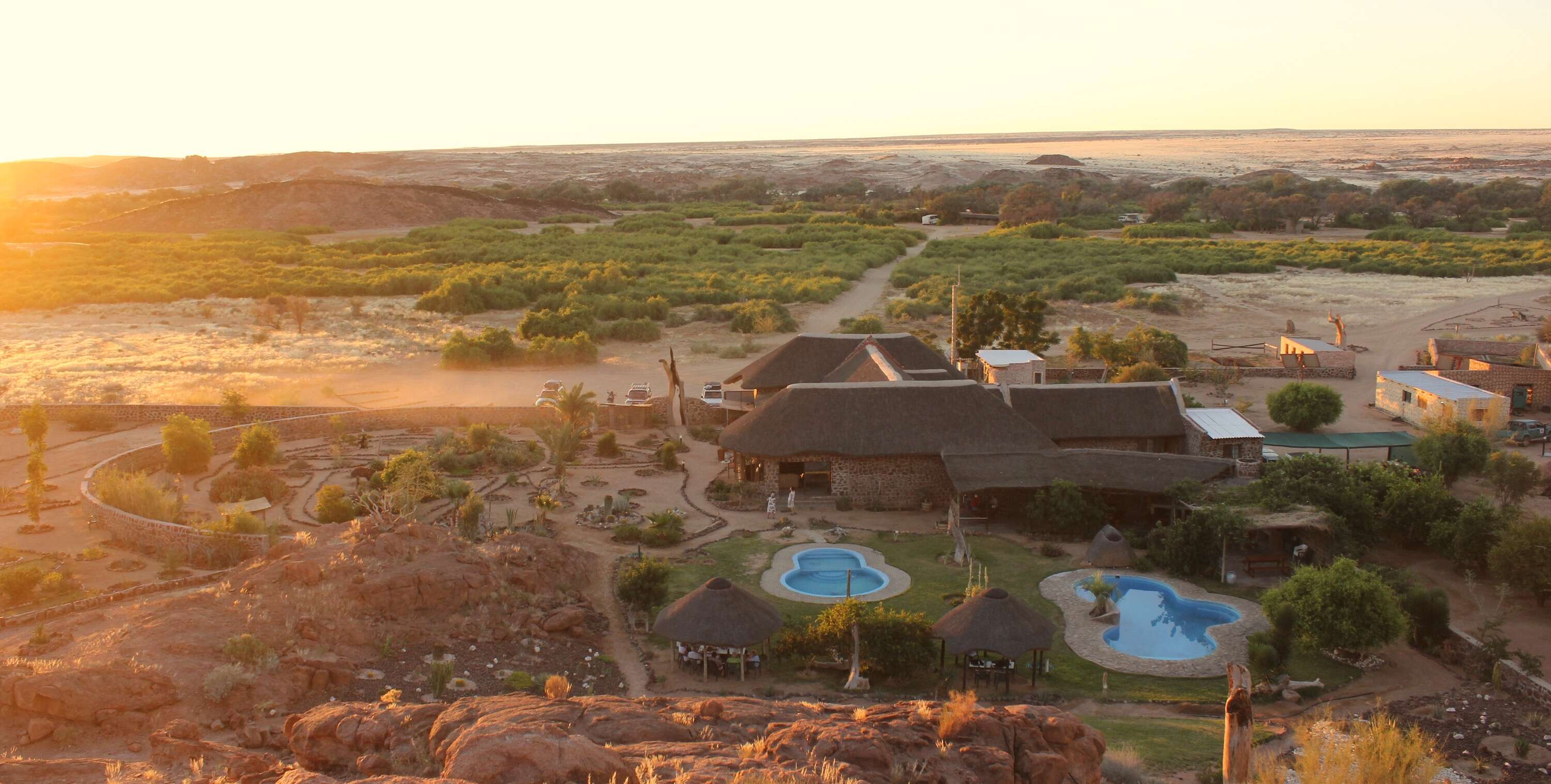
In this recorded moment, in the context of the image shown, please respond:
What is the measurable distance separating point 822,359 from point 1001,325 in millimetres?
9465

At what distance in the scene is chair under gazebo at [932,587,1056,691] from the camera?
14.9 metres

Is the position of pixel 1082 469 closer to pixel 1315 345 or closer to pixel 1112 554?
pixel 1112 554

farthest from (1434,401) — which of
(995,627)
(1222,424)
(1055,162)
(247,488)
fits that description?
(1055,162)

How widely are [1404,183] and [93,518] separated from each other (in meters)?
112

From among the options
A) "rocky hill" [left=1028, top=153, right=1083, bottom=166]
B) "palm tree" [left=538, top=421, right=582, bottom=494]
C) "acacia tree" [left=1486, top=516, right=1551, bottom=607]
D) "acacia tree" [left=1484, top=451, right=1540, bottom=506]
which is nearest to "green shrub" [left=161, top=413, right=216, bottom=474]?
"palm tree" [left=538, top=421, right=582, bottom=494]

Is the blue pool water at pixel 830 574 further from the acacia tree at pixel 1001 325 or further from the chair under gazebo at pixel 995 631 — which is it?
the acacia tree at pixel 1001 325

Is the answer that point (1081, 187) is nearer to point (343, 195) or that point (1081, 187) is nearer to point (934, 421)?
point (343, 195)

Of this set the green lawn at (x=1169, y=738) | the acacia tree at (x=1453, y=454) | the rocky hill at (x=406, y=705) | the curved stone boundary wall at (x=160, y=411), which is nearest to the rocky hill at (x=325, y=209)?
the curved stone boundary wall at (x=160, y=411)

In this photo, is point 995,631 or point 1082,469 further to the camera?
point 1082,469

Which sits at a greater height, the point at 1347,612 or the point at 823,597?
the point at 1347,612

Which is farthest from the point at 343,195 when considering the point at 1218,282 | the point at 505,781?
the point at 505,781

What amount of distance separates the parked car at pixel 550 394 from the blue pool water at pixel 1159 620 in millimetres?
15462

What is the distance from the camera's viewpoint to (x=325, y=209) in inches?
3686

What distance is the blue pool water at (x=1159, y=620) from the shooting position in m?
16.6
